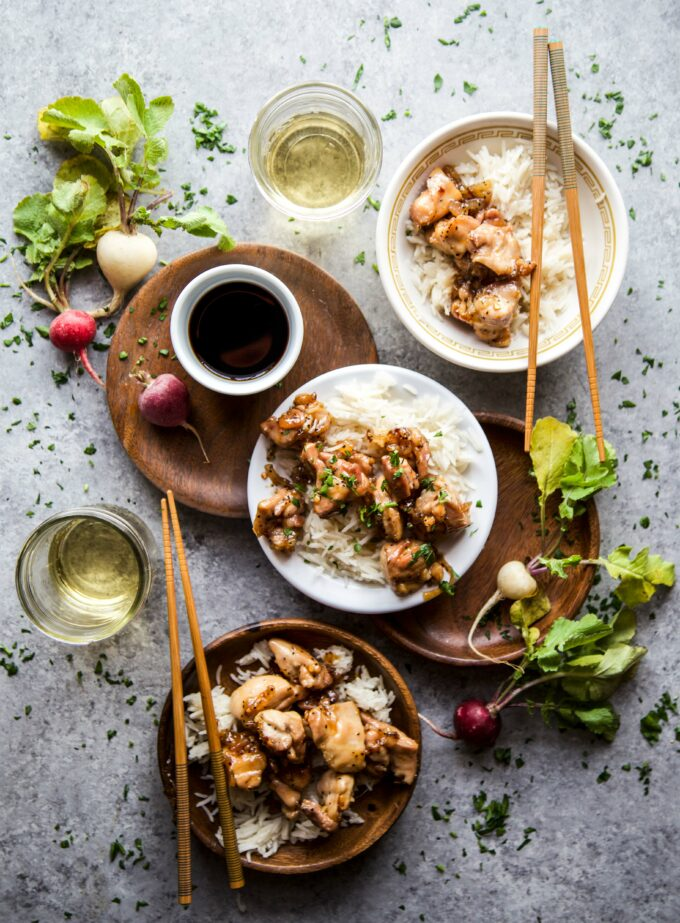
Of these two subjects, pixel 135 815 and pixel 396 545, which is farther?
pixel 135 815

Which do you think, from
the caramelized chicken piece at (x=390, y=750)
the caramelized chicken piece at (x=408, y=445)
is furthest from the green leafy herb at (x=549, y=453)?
the caramelized chicken piece at (x=390, y=750)

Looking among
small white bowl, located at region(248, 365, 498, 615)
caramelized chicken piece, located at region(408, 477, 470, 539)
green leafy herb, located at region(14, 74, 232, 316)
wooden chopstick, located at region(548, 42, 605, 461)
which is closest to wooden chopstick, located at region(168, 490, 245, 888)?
small white bowl, located at region(248, 365, 498, 615)

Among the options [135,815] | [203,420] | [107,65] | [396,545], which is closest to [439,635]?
[396,545]

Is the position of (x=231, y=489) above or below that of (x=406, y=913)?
above

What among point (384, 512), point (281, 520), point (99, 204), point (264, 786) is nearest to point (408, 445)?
point (384, 512)

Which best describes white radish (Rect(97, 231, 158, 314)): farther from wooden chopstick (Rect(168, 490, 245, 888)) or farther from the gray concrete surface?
wooden chopstick (Rect(168, 490, 245, 888))

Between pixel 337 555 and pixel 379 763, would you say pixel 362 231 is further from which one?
pixel 379 763

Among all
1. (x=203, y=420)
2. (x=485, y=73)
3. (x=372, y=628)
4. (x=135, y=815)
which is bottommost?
(x=135, y=815)
